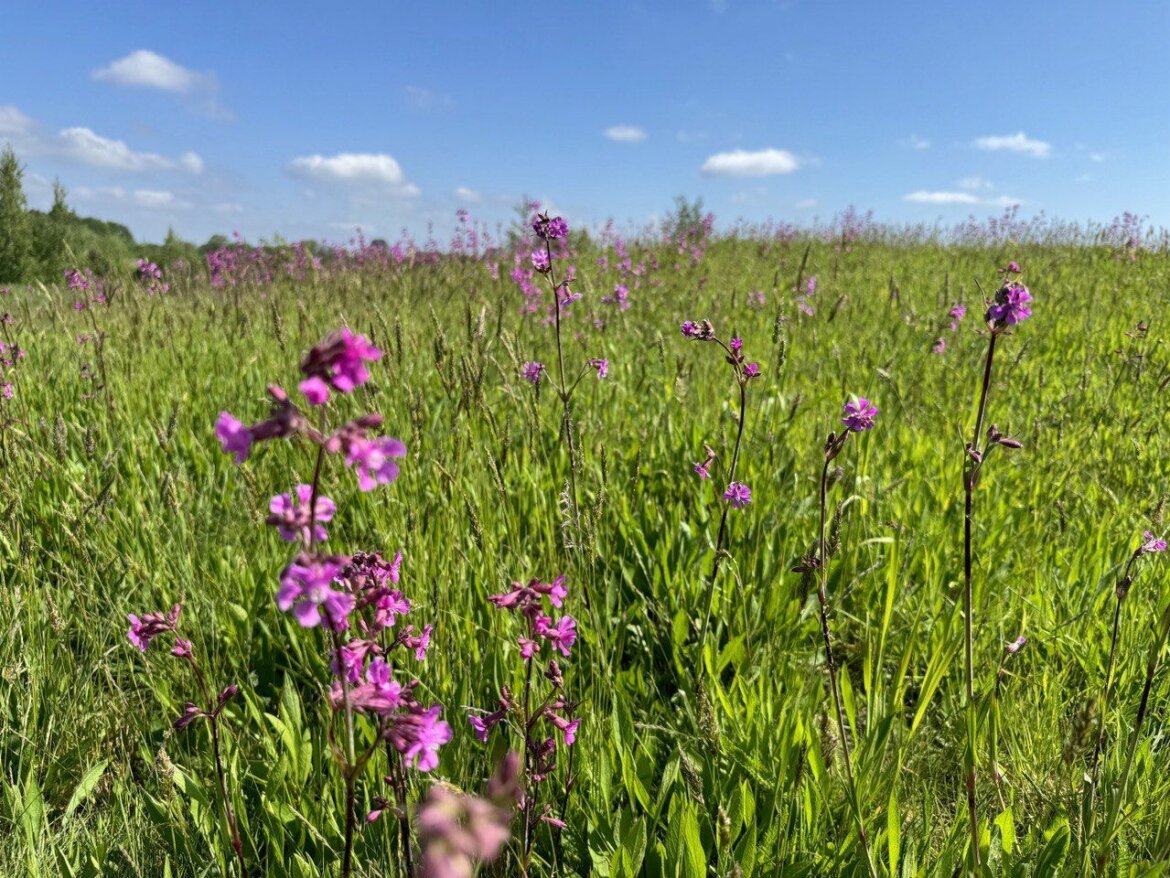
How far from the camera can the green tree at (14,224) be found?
2302 centimetres

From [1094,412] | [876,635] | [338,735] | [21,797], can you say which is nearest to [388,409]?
[338,735]

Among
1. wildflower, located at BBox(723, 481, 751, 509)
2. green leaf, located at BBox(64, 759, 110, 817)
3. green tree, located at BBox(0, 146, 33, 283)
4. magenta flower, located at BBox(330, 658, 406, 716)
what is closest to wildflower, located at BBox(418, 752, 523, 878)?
magenta flower, located at BBox(330, 658, 406, 716)

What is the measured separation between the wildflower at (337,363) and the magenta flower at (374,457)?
59 mm

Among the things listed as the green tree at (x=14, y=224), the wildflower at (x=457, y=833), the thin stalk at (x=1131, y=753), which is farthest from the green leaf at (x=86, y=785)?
the green tree at (x=14, y=224)

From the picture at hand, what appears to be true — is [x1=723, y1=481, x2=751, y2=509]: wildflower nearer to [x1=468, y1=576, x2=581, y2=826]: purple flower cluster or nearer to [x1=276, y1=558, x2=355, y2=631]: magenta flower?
[x1=468, y1=576, x2=581, y2=826]: purple flower cluster

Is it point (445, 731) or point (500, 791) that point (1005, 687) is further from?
point (500, 791)

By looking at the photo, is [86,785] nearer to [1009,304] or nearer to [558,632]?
[558,632]

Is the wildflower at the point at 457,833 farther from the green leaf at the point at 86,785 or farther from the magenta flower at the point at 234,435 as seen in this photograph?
the green leaf at the point at 86,785

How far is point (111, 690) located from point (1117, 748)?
8.74 feet

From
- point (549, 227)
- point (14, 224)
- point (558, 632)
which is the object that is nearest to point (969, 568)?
point (558, 632)

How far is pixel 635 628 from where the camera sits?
2.30 m

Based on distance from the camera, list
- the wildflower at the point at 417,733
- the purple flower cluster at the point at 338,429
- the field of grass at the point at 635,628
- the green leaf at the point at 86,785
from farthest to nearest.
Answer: the green leaf at the point at 86,785 → the field of grass at the point at 635,628 → the wildflower at the point at 417,733 → the purple flower cluster at the point at 338,429

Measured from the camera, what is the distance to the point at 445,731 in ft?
3.09

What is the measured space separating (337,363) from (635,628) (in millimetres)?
1788
